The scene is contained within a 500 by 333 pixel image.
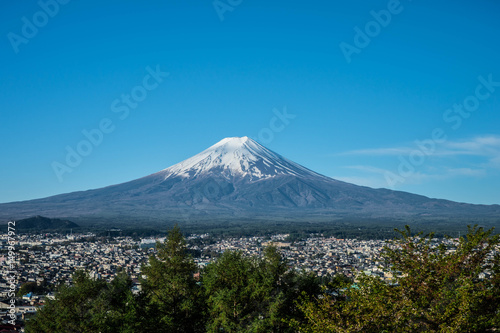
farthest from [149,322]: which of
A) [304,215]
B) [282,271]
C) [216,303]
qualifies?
[304,215]

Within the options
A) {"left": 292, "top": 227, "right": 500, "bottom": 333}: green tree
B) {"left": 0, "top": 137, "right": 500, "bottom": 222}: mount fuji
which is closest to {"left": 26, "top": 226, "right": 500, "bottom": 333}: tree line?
{"left": 292, "top": 227, "right": 500, "bottom": 333}: green tree

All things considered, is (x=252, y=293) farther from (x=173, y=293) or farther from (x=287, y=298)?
(x=173, y=293)

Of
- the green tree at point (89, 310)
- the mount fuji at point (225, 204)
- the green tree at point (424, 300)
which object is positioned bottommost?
the green tree at point (89, 310)

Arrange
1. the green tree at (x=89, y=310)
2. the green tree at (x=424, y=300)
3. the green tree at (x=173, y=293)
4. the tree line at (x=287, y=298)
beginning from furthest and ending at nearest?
the green tree at (x=173, y=293) < the green tree at (x=89, y=310) < the tree line at (x=287, y=298) < the green tree at (x=424, y=300)

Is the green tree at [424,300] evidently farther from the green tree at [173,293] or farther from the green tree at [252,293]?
the green tree at [173,293]

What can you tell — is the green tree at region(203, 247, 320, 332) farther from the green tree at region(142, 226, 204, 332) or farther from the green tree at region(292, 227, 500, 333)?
the green tree at region(292, 227, 500, 333)

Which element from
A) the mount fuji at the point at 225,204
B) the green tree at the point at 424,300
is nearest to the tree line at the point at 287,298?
the green tree at the point at 424,300

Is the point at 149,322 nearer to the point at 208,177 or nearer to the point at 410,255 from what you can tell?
the point at 410,255
